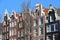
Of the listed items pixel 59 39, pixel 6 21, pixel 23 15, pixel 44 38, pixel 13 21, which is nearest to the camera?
pixel 59 39

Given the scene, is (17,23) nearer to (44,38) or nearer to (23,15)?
(23,15)

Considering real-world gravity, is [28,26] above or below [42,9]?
below

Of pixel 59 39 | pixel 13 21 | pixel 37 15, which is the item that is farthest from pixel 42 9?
pixel 13 21

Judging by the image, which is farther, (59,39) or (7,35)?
(7,35)

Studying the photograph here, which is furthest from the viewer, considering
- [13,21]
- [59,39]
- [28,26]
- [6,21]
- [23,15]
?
[6,21]

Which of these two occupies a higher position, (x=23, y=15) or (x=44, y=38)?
(x=23, y=15)

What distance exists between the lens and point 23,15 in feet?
181

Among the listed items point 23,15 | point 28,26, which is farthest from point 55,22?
point 23,15

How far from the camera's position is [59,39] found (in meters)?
43.5

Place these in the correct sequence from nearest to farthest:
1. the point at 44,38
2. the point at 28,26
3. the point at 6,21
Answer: the point at 44,38 < the point at 28,26 < the point at 6,21

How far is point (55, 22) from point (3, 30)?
24.3 meters

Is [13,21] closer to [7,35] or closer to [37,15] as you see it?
[7,35]

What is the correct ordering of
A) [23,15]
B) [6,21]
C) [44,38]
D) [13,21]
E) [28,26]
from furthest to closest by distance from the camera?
1. [6,21]
2. [13,21]
3. [23,15]
4. [28,26]
5. [44,38]

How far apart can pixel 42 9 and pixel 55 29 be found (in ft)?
21.0
